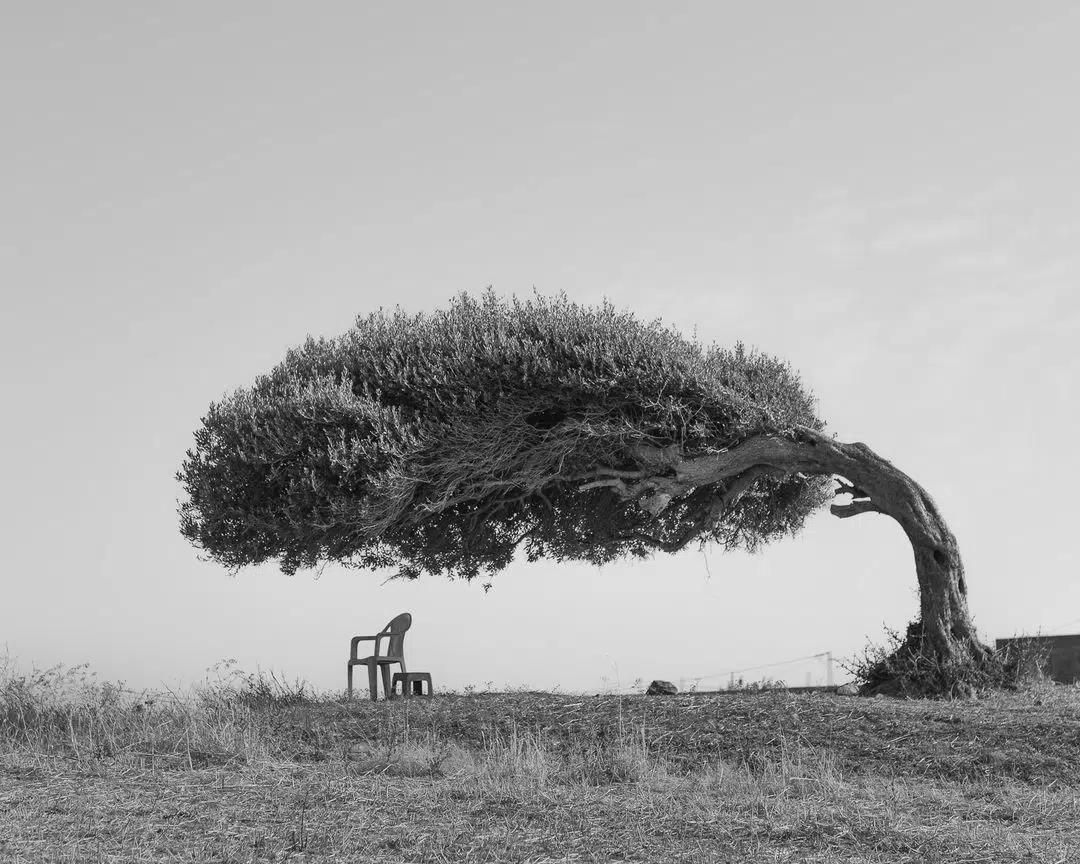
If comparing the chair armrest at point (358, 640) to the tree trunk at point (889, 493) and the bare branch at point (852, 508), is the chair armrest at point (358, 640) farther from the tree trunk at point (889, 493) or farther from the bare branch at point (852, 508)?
the bare branch at point (852, 508)

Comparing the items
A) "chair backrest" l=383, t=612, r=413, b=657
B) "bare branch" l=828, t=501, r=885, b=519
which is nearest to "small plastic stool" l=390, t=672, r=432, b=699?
"chair backrest" l=383, t=612, r=413, b=657

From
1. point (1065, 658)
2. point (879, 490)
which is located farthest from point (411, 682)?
point (1065, 658)

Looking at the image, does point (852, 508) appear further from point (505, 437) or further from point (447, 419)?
point (447, 419)

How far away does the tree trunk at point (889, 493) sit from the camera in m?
16.1

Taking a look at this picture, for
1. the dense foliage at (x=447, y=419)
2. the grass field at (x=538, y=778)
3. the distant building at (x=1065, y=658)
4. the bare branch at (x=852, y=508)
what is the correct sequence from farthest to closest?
the distant building at (x=1065, y=658) < the bare branch at (x=852, y=508) < the dense foliage at (x=447, y=419) < the grass field at (x=538, y=778)

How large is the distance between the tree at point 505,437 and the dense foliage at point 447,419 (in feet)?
0.11

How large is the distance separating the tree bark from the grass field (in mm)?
1394

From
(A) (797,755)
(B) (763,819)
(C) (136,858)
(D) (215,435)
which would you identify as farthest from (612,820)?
(D) (215,435)

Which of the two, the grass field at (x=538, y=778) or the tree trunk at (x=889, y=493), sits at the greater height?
the tree trunk at (x=889, y=493)

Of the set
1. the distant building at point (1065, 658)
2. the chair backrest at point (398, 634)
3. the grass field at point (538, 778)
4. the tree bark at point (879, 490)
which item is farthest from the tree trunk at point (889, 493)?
the distant building at point (1065, 658)

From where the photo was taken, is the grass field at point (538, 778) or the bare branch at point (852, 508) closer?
the grass field at point (538, 778)

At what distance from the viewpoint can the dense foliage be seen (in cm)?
1570

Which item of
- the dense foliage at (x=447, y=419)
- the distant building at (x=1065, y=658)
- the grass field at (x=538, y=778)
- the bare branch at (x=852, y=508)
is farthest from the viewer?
the distant building at (x=1065, y=658)

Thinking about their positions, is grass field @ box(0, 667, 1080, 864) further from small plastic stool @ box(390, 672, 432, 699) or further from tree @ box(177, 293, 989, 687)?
tree @ box(177, 293, 989, 687)
